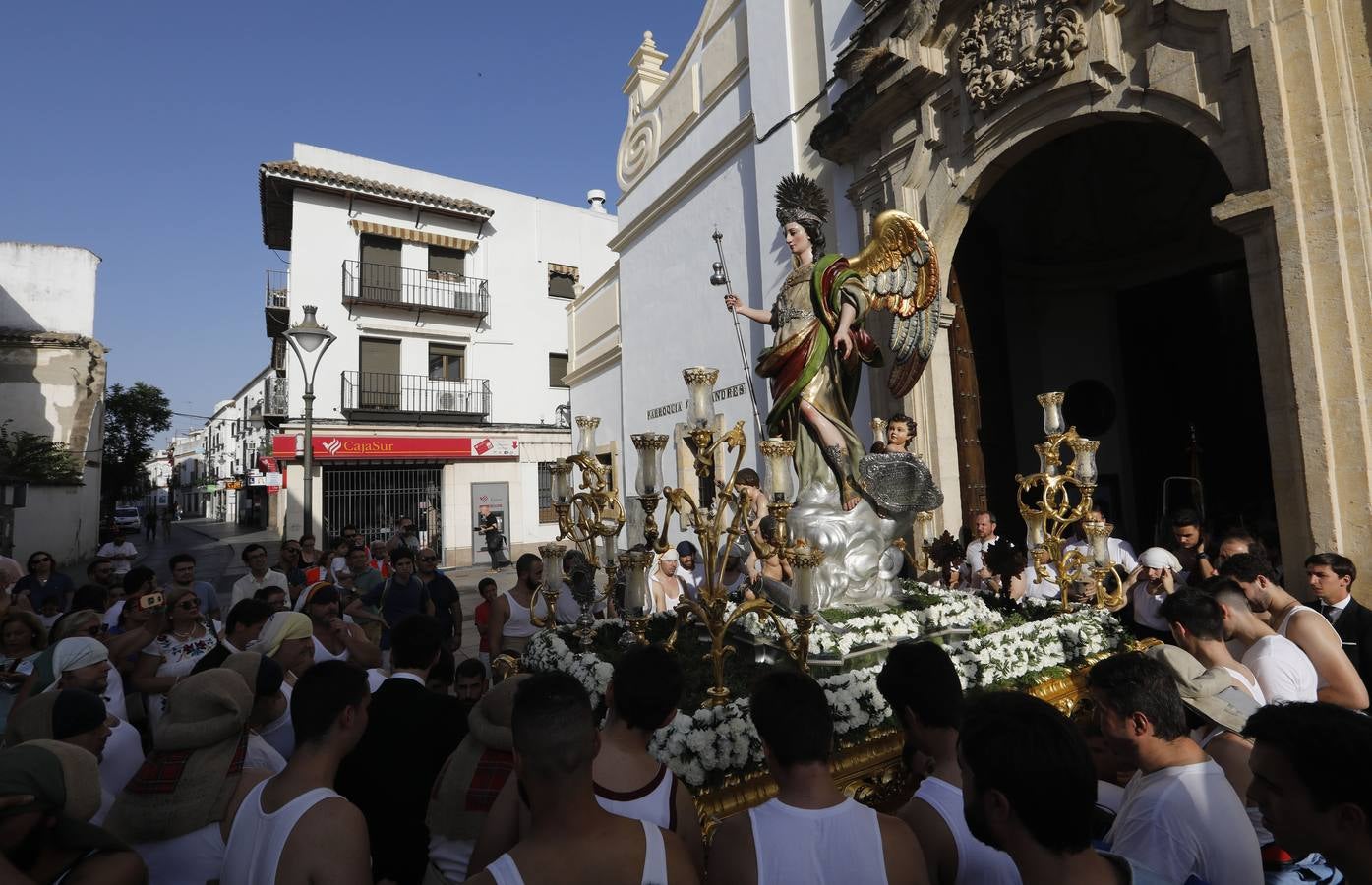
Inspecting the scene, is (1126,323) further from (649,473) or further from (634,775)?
(634,775)

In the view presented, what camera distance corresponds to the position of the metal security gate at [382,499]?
19.2 metres

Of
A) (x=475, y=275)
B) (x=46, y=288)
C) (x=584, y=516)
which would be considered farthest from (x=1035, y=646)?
(x=46, y=288)

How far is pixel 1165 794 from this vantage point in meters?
1.82

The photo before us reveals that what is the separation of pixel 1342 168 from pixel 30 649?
8.49 m

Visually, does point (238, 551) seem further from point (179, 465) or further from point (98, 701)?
point (179, 465)

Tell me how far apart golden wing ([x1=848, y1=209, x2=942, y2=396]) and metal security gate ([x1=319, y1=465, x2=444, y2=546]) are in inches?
643

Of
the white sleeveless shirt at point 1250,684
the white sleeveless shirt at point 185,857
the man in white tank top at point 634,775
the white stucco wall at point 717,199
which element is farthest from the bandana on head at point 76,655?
the white stucco wall at point 717,199

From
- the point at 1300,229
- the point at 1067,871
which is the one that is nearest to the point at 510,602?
the point at 1067,871

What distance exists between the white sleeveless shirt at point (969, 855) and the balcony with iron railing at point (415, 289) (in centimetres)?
2044

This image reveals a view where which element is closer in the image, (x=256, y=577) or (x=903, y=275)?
(x=903, y=275)

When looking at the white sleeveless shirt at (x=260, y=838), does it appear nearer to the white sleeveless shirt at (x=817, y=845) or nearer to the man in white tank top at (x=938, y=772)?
the white sleeveless shirt at (x=817, y=845)

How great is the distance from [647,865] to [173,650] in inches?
134

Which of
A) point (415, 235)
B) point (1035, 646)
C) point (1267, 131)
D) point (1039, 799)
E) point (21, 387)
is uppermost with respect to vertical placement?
point (415, 235)

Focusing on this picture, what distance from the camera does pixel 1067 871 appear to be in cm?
138
